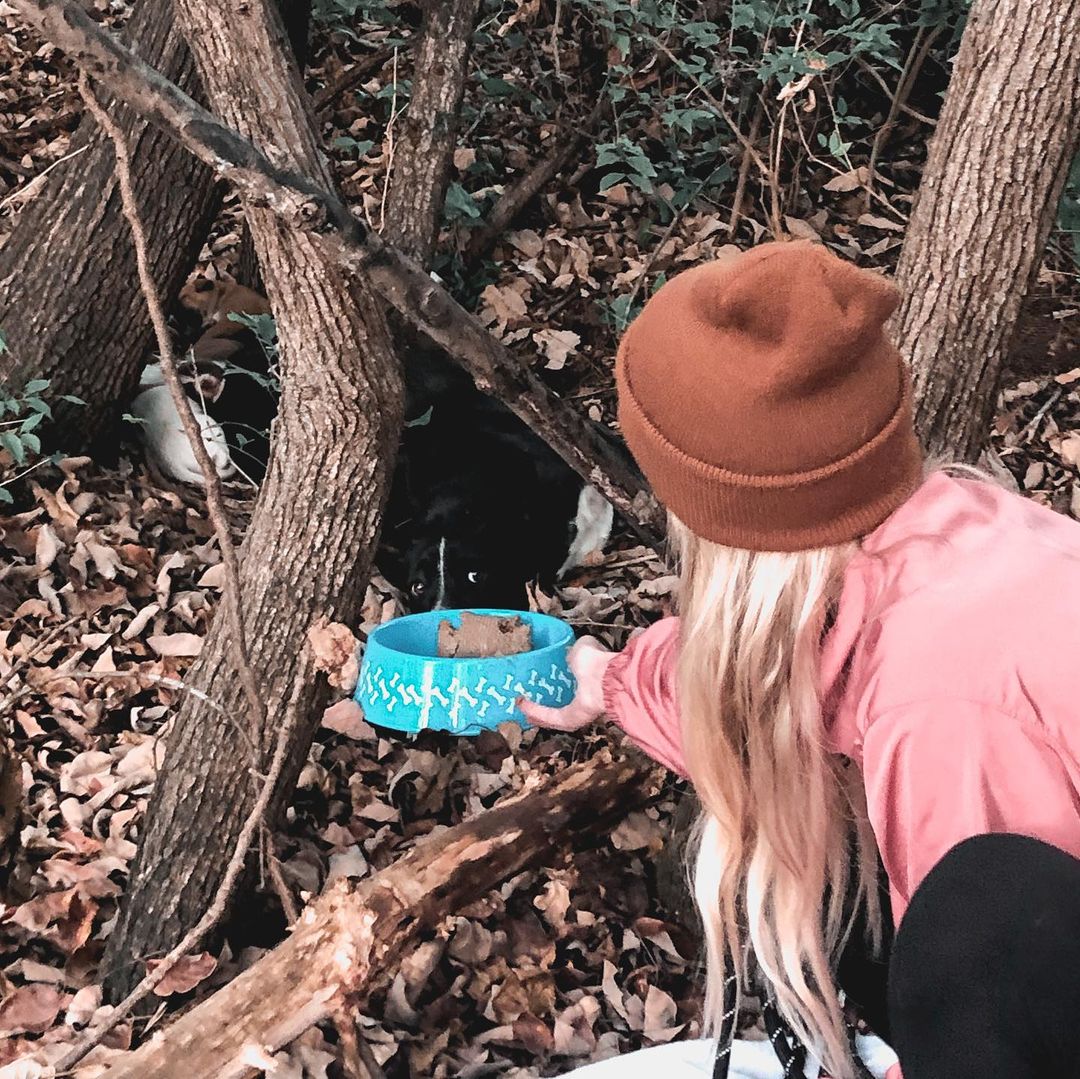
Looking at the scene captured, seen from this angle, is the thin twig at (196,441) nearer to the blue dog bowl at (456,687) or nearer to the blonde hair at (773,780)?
the blue dog bowl at (456,687)

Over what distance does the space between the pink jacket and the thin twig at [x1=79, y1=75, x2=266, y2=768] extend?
4.37 feet

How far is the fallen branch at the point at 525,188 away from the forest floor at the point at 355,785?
344 millimetres

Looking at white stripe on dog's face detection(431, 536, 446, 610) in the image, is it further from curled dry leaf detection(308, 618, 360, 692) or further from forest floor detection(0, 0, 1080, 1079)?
curled dry leaf detection(308, 618, 360, 692)

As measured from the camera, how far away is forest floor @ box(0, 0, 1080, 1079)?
255 centimetres

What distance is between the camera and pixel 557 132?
541 cm

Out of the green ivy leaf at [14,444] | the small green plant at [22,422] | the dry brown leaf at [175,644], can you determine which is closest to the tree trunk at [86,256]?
the small green plant at [22,422]

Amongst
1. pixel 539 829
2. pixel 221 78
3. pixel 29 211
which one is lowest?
pixel 539 829

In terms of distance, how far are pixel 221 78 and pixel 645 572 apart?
2282mm

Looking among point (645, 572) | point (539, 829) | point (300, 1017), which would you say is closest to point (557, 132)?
point (645, 572)

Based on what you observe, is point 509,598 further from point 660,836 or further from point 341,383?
point 341,383

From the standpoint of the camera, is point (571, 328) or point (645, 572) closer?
point (645, 572)

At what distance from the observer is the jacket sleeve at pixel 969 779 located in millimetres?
1431

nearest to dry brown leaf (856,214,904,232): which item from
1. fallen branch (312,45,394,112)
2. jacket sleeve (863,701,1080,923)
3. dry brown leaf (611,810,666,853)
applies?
fallen branch (312,45,394,112)

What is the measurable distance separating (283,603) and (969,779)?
1580 millimetres
